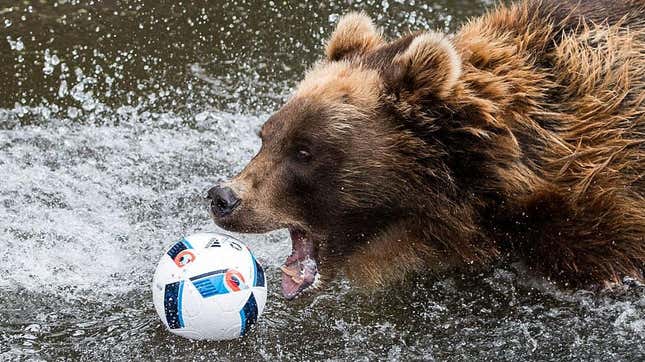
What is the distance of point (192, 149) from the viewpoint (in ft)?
28.8

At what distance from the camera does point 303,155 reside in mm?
5535

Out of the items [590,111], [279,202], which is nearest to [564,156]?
[590,111]

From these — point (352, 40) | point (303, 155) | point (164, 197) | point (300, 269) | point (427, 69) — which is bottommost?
point (164, 197)

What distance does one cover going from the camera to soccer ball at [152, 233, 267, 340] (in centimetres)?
544

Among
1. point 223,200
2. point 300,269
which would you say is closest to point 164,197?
point 300,269

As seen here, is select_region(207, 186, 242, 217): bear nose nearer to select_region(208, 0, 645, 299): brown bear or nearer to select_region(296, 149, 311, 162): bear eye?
select_region(208, 0, 645, 299): brown bear

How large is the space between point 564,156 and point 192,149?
4.08 m

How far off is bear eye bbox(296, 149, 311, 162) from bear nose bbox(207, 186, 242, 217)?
392mm

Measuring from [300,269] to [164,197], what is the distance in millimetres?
A: 2499

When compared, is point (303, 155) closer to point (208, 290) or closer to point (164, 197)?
point (208, 290)

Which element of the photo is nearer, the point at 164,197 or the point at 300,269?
the point at 300,269

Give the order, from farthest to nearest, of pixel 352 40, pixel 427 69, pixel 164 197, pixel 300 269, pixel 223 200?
pixel 164 197 → pixel 352 40 → pixel 300 269 → pixel 223 200 → pixel 427 69

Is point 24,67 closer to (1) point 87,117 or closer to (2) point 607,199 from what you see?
(1) point 87,117

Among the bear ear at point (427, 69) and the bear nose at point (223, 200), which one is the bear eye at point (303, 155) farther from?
the bear ear at point (427, 69)
